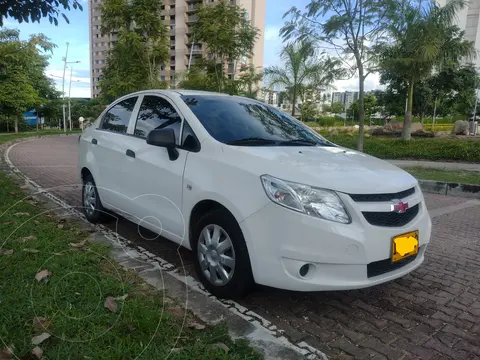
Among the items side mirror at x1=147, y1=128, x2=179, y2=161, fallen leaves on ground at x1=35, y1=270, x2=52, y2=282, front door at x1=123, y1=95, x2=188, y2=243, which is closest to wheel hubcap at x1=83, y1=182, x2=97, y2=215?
front door at x1=123, y1=95, x2=188, y2=243

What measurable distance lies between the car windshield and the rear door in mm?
893

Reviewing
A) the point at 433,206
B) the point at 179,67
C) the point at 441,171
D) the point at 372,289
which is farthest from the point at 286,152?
the point at 179,67

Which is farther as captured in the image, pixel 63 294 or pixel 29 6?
pixel 29 6

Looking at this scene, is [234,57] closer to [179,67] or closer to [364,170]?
[364,170]

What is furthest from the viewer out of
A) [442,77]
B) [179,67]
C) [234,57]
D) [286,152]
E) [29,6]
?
[179,67]

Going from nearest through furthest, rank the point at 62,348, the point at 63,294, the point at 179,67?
the point at 62,348, the point at 63,294, the point at 179,67

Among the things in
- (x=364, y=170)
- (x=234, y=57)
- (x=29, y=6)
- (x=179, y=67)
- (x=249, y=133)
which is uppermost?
(x=179, y=67)

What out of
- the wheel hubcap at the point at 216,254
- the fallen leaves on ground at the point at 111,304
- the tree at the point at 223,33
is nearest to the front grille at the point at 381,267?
the wheel hubcap at the point at 216,254

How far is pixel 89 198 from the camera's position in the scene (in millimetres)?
4824

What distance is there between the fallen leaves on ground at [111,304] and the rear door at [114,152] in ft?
4.67

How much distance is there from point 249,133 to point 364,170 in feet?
3.38

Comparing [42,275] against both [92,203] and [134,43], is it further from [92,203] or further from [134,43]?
[134,43]

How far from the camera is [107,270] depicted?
3.20 meters

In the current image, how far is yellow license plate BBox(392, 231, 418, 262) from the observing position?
2.59 metres
